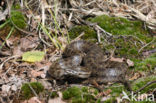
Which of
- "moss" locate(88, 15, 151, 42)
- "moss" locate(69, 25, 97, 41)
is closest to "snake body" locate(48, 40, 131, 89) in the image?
"moss" locate(69, 25, 97, 41)

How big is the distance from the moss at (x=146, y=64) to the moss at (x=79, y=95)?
163 cm

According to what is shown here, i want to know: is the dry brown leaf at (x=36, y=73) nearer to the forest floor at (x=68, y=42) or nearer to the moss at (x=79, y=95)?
the forest floor at (x=68, y=42)

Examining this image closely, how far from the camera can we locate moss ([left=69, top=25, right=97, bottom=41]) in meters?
7.48

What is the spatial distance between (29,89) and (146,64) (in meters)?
2.96

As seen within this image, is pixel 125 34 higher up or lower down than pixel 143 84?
higher up

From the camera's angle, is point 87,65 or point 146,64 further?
point 87,65

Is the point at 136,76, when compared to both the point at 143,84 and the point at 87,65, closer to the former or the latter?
the point at 143,84

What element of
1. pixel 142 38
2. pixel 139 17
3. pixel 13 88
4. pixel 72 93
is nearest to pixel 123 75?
pixel 72 93

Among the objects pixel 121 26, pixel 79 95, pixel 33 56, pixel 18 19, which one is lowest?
pixel 79 95

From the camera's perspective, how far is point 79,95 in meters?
4.82

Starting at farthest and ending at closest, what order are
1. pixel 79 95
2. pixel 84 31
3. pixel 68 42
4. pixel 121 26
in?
1. pixel 121 26
2. pixel 84 31
3. pixel 68 42
4. pixel 79 95

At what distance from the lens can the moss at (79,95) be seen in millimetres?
4751

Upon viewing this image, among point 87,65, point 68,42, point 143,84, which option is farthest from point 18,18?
point 143,84

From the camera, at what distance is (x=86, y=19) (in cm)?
810
